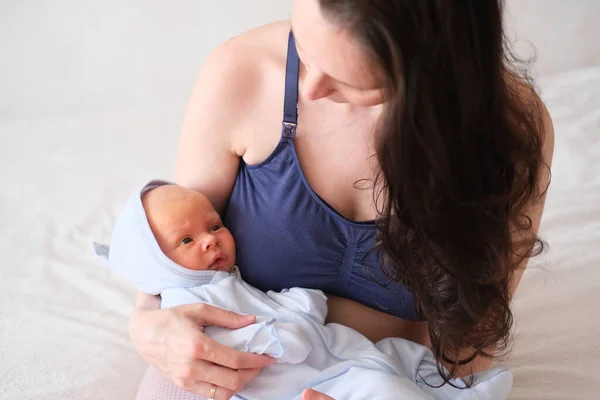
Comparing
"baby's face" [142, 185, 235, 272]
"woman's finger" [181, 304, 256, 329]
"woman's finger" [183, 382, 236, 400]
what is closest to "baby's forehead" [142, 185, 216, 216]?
"baby's face" [142, 185, 235, 272]

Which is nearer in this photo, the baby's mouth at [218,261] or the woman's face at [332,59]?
the woman's face at [332,59]

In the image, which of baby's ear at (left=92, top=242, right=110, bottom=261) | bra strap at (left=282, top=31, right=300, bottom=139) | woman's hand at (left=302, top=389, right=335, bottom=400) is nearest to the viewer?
woman's hand at (left=302, top=389, right=335, bottom=400)

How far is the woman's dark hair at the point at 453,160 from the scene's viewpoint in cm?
75

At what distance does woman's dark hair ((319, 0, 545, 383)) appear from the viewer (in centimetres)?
75

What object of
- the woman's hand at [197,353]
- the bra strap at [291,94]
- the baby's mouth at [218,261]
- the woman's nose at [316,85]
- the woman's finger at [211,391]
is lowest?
the woman's finger at [211,391]

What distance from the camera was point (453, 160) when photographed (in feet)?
2.74

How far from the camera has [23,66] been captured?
6.41 feet

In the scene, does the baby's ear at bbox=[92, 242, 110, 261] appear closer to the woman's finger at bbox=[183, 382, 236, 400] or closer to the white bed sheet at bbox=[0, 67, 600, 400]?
the white bed sheet at bbox=[0, 67, 600, 400]

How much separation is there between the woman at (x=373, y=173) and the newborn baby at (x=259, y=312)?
0.03m

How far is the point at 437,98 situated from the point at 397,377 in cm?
43

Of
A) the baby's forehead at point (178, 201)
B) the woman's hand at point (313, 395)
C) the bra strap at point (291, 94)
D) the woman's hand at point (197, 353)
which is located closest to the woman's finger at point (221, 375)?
the woman's hand at point (197, 353)

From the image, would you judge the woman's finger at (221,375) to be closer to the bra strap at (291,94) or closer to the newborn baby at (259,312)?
the newborn baby at (259,312)

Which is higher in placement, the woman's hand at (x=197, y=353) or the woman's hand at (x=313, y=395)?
the woman's hand at (x=197, y=353)

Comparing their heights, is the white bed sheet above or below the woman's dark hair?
below
